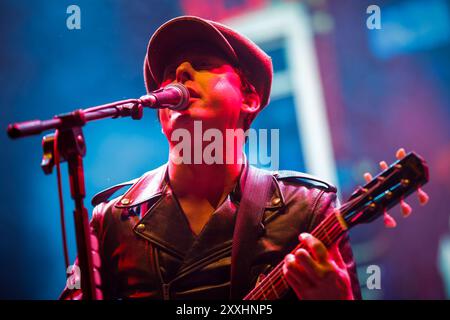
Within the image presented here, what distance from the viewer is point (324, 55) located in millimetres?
2973

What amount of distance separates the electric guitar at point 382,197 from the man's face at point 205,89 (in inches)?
Result: 27.0

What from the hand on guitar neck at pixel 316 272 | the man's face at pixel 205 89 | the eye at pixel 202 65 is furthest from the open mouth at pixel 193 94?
the hand on guitar neck at pixel 316 272

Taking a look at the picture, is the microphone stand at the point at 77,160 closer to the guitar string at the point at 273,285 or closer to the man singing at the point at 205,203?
the man singing at the point at 205,203

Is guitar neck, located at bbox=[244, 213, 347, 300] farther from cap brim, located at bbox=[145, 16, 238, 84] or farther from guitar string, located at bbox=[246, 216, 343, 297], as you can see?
cap brim, located at bbox=[145, 16, 238, 84]

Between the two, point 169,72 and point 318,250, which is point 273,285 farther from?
point 169,72

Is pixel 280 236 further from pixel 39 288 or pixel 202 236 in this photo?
pixel 39 288

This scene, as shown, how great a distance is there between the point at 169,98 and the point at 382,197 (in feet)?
3.02

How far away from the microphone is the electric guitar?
2.58 ft

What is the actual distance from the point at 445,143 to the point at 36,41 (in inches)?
104

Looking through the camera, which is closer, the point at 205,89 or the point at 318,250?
the point at 318,250

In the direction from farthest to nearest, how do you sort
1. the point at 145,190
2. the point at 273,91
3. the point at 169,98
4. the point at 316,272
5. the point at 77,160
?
the point at 273,91 → the point at 145,190 → the point at 169,98 → the point at 316,272 → the point at 77,160

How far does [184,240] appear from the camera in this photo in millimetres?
2139

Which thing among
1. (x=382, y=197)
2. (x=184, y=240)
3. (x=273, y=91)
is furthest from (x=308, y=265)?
(x=273, y=91)
